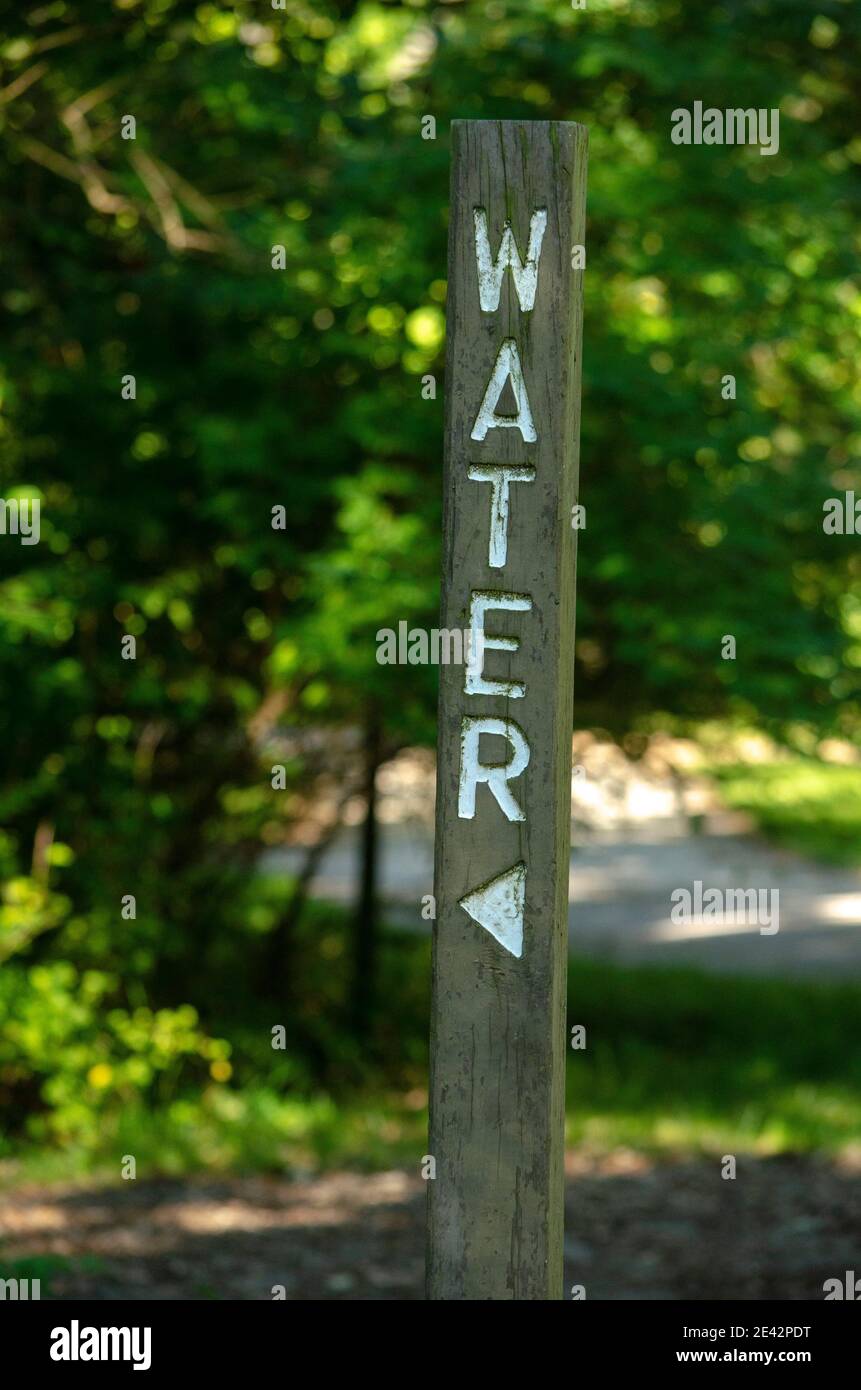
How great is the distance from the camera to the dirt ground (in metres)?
5.53

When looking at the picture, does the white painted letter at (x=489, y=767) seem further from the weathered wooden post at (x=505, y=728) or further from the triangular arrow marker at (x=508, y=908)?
the triangular arrow marker at (x=508, y=908)

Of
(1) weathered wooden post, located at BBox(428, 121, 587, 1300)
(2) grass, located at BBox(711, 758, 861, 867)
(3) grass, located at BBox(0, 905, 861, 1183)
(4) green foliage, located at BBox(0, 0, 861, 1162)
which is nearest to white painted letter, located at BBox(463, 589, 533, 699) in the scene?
(1) weathered wooden post, located at BBox(428, 121, 587, 1300)

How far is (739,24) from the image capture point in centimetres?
611

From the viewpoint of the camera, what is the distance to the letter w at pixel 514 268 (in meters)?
3.16

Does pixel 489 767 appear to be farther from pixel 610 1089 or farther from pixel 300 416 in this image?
pixel 610 1089

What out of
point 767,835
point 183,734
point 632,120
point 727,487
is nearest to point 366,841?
point 183,734

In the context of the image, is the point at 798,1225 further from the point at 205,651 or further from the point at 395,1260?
the point at 205,651

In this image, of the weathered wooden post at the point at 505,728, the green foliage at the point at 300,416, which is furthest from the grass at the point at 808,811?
the weathered wooden post at the point at 505,728

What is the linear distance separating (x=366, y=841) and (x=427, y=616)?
1976 mm

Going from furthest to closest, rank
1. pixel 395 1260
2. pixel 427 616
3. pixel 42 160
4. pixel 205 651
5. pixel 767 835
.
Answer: pixel 767 835 < pixel 205 651 < pixel 427 616 < pixel 42 160 < pixel 395 1260

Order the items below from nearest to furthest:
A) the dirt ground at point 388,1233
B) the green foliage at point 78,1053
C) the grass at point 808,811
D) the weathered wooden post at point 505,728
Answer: the weathered wooden post at point 505,728, the dirt ground at point 388,1233, the green foliage at point 78,1053, the grass at point 808,811

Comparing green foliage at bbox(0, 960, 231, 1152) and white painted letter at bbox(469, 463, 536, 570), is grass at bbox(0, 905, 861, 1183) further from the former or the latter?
white painted letter at bbox(469, 463, 536, 570)

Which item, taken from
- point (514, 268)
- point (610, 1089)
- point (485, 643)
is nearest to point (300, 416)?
point (610, 1089)

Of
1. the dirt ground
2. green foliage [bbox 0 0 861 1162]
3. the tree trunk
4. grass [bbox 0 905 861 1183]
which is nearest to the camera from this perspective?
the dirt ground
